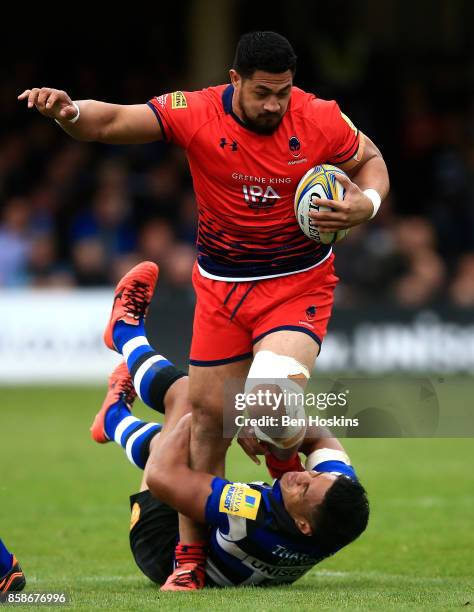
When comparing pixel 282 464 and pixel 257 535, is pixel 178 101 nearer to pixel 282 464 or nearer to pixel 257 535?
pixel 282 464

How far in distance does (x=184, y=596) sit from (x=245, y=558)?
1.57 ft

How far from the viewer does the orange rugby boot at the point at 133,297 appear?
337 inches

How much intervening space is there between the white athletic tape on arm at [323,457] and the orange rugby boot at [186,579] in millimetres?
807

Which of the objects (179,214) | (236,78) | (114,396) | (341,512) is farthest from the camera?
(179,214)

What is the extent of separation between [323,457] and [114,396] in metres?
2.06

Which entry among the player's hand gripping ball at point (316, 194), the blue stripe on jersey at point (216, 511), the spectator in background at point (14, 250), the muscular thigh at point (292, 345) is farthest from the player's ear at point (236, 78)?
the spectator in background at point (14, 250)

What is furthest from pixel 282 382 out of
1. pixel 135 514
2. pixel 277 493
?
pixel 135 514

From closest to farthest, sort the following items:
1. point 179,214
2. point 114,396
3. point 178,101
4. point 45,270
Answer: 1. point 178,101
2. point 114,396
3. point 45,270
4. point 179,214

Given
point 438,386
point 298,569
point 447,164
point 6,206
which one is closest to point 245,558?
point 298,569

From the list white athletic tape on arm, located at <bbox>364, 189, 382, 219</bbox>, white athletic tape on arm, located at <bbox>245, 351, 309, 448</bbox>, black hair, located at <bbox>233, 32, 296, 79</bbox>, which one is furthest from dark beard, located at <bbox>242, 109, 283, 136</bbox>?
white athletic tape on arm, located at <bbox>245, 351, 309, 448</bbox>

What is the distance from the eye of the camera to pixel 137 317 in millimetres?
8578

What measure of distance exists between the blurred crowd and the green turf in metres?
3.66

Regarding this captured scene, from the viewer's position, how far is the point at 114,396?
8.43m

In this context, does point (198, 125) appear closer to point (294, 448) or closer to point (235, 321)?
point (235, 321)
